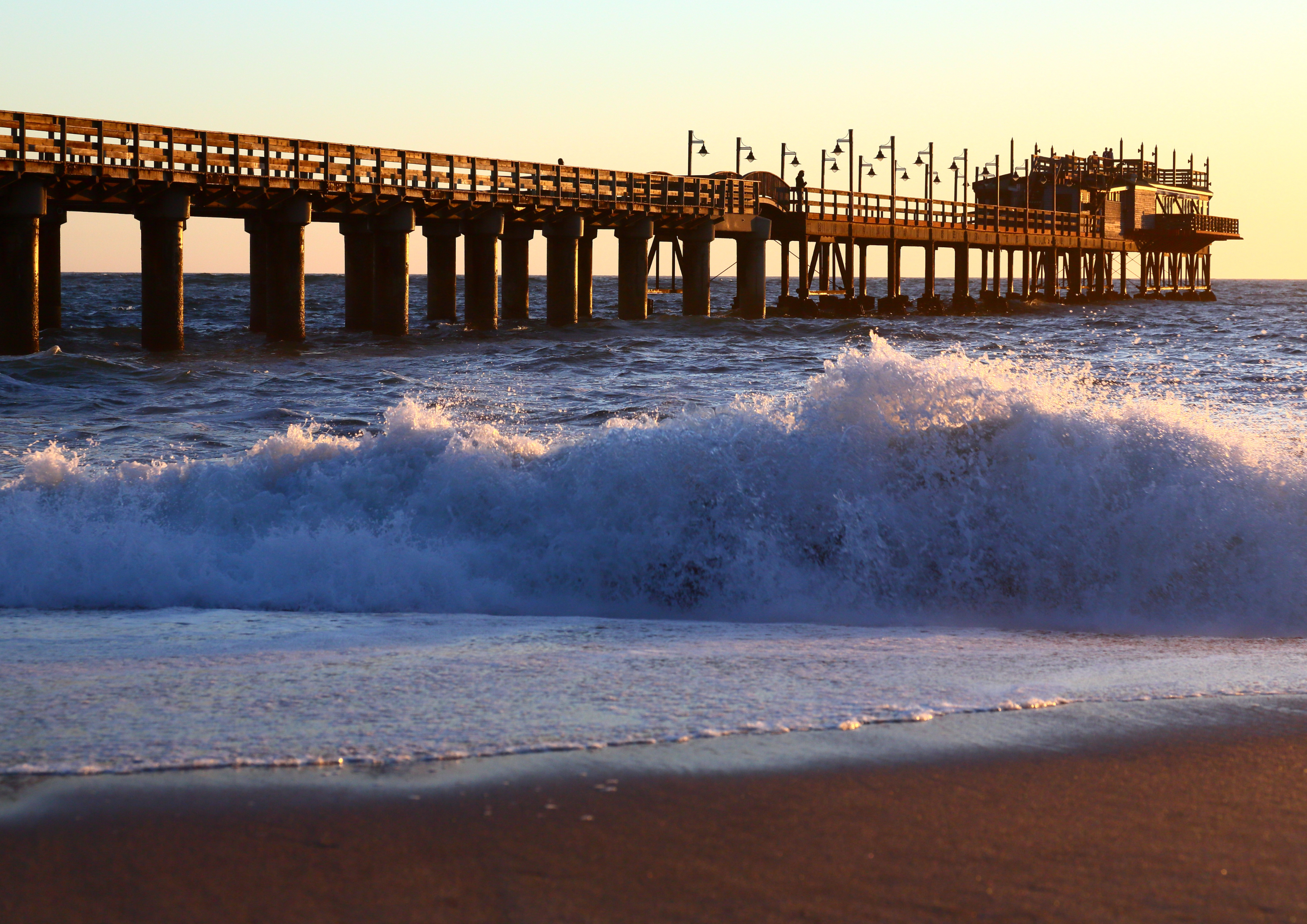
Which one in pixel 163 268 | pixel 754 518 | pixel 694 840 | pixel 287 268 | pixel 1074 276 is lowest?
pixel 694 840

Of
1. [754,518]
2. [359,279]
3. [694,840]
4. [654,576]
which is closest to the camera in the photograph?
[694,840]

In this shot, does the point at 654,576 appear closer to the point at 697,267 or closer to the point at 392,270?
the point at 392,270

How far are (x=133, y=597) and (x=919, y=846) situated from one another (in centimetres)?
520

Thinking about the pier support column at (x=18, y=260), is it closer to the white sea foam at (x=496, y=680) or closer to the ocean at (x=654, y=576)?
the ocean at (x=654, y=576)

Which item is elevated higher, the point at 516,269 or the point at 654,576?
the point at 516,269

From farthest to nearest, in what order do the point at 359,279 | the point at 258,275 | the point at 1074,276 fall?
1. the point at 1074,276
2. the point at 359,279
3. the point at 258,275

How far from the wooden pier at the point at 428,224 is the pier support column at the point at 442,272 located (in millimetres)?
55

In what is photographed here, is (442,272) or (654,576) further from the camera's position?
(442,272)

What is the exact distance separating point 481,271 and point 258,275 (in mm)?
5002

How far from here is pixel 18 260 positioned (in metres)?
20.4

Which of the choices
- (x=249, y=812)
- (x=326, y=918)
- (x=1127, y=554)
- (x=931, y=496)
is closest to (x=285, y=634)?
(x=249, y=812)

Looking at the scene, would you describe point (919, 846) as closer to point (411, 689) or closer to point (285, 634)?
point (411, 689)

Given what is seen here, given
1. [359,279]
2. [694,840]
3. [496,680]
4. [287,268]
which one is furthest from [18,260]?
[694,840]

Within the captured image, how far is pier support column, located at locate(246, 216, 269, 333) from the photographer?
91.2 ft
